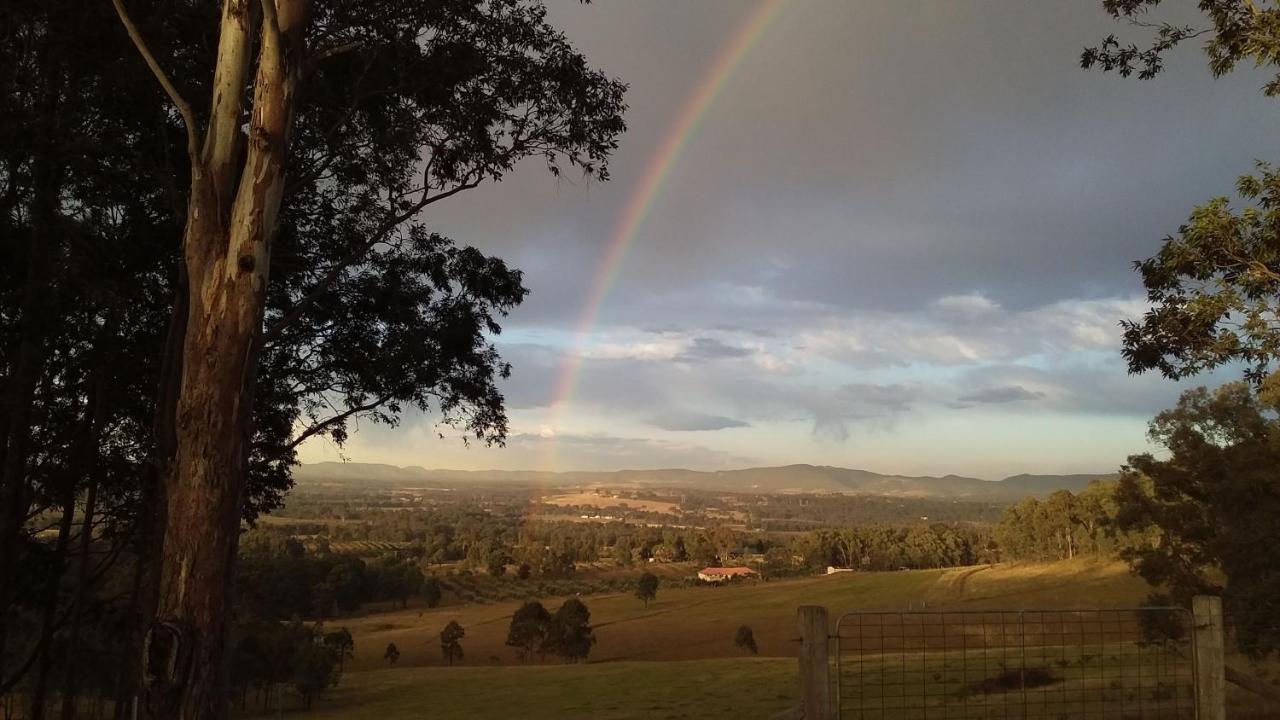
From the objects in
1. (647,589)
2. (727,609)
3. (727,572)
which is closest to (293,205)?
(727,609)

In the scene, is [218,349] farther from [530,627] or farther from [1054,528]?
[1054,528]

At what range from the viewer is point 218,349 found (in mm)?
5773

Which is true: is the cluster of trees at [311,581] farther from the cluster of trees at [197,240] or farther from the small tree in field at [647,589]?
the small tree in field at [647,589]

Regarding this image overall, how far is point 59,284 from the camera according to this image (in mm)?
10172

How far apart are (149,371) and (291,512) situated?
13512 centimetres

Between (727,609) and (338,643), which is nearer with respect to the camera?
(338,643)

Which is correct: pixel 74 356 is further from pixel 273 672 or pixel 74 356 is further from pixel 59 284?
pixel 273 672

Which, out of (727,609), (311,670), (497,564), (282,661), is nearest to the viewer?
(282,661)

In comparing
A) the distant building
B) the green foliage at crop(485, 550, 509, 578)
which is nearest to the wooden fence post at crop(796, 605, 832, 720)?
the distant building

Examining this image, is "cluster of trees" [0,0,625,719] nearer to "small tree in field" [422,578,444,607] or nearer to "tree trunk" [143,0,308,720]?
"tree trunk" [143,0,308,720]

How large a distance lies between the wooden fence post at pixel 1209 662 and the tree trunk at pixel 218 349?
7362 millimetres

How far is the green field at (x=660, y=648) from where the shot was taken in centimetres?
2778

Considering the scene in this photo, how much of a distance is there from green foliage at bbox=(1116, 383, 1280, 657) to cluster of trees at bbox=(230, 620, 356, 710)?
3309cm

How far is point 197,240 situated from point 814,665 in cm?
517
